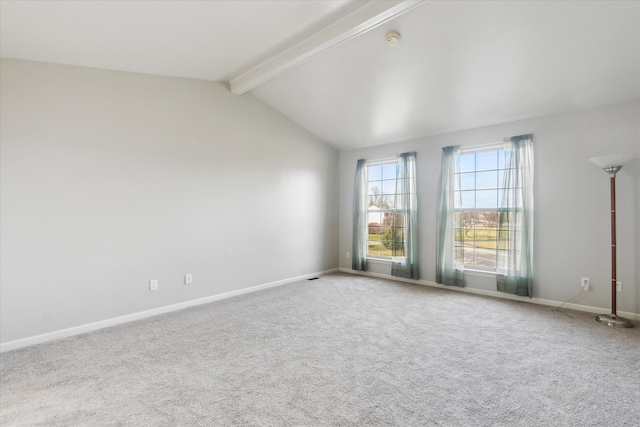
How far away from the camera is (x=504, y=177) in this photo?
4.02 metres

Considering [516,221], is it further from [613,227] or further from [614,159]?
[614,159]

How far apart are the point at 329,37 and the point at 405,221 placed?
122 inches

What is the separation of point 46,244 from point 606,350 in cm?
500

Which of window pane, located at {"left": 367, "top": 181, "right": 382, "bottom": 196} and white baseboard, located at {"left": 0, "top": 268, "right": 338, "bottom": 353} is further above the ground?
window pane, located at {"left": 367, "top": 181, "right": 382, "bottom": 196}

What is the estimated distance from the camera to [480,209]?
4332 millimetres

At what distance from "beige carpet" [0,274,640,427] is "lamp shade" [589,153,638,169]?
1653 mm

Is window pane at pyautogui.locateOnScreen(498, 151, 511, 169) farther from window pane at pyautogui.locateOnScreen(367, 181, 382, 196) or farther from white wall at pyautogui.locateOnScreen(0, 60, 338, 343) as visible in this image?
white wall at pyautogui.locateOnScreen(0, 60, 338, 343)

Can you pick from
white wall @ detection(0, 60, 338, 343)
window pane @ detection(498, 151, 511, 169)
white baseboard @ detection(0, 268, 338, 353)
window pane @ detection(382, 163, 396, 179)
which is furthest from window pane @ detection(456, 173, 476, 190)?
white baseboard @ detection(0, 268, 338, 353)

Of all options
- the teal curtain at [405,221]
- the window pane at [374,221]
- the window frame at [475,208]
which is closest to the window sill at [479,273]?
the window frame at [475,208]

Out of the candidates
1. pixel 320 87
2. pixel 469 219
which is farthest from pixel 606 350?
pixel 320 87

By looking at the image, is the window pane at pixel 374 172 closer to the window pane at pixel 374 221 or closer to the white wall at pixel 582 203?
the window pane at pixel 374 221

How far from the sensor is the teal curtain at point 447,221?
175 inches

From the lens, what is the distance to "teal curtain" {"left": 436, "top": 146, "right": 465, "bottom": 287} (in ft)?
14.6

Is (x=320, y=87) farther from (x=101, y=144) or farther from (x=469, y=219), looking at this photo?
(x=469, y=219)
